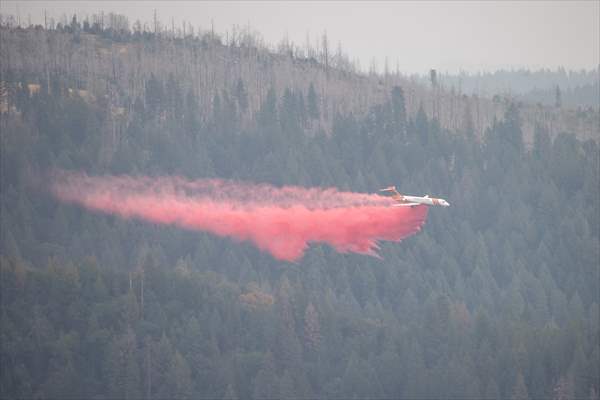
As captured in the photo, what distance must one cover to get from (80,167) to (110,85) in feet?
68.0

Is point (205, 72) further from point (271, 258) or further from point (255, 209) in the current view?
point (255, 209)

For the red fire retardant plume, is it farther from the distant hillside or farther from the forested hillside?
the distant hillside

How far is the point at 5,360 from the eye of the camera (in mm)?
115625

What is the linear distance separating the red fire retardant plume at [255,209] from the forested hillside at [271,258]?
232cm

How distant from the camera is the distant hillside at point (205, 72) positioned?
168m

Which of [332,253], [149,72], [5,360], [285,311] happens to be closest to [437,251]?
[332,253]

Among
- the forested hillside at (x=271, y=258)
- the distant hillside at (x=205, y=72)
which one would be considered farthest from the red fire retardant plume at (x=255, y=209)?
the distant hillside at (x=205, y=72)

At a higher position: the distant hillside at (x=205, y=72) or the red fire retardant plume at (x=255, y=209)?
the distant hillside at (x=205, y=72)

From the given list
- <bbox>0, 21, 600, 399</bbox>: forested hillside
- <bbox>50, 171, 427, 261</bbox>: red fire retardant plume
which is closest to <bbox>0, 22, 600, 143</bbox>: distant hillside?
<bbox>0, 21, 600, 399</bbox>: forested hillside

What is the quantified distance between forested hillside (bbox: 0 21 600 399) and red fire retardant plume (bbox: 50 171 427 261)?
232cm

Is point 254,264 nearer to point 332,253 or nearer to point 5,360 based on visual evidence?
point 332,253

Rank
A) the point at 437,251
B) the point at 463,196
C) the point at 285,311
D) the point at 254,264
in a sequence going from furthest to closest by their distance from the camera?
the point at 463,196, the point at 437,251, the point at 254,264, the point at 285,311

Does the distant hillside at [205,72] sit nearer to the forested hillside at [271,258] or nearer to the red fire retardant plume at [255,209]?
the forested hillside at [271,258]

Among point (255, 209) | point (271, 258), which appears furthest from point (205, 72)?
point (255, 209)
